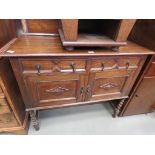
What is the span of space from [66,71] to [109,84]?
1.35ft

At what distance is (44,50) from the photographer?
76 cm

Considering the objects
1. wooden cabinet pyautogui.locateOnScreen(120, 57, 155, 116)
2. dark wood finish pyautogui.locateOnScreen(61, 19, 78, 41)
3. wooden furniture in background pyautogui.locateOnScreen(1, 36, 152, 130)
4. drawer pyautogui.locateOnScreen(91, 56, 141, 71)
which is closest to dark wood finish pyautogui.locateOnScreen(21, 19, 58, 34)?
wooden furniture in background pyautogui.locateOnScreen(1, 36, 152, 130)

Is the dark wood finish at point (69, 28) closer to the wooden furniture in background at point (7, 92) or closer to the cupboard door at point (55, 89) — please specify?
the cupboard door at point (55, 89)

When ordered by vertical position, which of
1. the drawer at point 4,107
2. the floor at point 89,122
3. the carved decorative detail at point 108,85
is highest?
the carved decorative detail at point 108,85

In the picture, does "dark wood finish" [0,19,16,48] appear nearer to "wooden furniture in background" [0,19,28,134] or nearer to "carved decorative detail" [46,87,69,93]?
"wooden furniture in background" [0,19,28,134]

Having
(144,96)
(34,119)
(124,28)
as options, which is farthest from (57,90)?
(144,96)

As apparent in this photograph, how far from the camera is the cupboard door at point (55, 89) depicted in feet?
2.78

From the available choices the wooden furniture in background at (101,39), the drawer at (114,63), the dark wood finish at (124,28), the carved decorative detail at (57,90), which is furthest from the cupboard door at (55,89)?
the dark wood finish at (124,28)

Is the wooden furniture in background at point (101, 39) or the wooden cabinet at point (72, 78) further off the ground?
the wooden furniture in background at point (101, 39)

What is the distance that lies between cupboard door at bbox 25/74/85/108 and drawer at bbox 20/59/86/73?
5 cm

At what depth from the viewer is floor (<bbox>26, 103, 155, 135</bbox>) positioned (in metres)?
1.27
